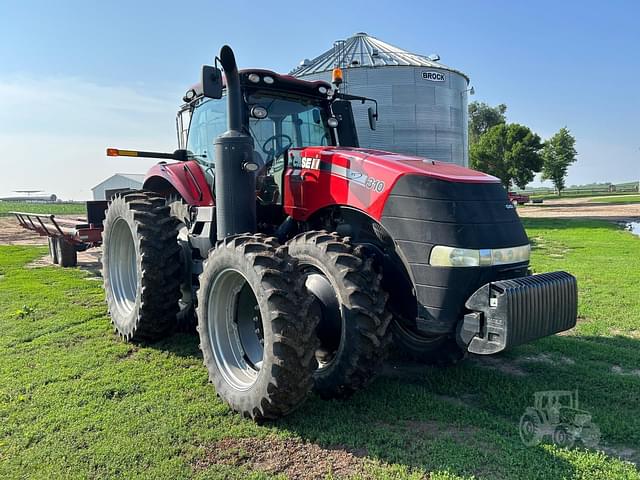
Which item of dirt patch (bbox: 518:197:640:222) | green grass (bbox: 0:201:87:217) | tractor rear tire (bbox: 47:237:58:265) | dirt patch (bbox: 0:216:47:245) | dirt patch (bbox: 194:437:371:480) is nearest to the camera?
dirt patch (bbox: 194:437:371:480)

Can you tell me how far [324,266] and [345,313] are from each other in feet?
1.22

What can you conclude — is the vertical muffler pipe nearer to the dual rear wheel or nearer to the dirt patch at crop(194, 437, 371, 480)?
the dual rear wheel

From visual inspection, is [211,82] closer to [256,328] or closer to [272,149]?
[272,149]

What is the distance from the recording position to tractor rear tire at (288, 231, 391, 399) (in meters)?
3.47

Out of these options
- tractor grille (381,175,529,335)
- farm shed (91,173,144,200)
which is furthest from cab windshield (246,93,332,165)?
farm shed (91,173,144,200)

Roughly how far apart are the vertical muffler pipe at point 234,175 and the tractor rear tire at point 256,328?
0.45 metres

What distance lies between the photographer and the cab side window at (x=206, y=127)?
5184 millimetres

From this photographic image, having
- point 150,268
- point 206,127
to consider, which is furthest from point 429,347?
point 206,127

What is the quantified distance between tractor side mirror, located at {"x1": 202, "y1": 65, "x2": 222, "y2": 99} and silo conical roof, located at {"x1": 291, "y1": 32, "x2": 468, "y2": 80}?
1270 centimetres

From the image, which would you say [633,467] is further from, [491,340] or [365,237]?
[365,237]

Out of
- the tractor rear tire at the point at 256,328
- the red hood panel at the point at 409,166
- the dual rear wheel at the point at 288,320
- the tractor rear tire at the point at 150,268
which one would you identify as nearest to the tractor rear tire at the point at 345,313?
the dual rear wheel at the point at 288,320

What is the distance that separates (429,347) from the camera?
14.8ft

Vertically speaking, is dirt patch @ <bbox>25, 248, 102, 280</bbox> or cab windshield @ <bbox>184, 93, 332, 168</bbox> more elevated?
cab windshield @ <bbox>184, 93, 332, 168</bbox>

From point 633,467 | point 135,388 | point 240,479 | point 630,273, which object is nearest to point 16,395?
point 135,388
